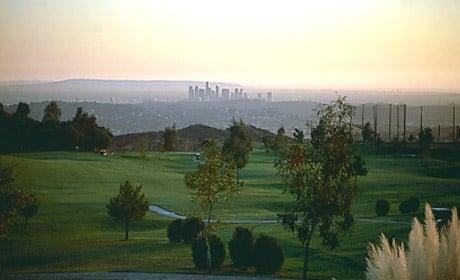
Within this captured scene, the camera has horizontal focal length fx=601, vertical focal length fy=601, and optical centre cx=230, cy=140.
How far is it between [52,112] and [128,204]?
4.65 ft

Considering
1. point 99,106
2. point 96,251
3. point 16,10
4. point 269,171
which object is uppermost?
point 16,10

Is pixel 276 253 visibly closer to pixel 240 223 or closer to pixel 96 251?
pixel 240 223

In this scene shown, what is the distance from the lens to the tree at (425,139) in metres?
6.85

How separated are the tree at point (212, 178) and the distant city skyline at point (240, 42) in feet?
3.07

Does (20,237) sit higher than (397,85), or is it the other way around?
(397,85)

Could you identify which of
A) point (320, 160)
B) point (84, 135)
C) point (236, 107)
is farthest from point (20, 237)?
point (320, 160)

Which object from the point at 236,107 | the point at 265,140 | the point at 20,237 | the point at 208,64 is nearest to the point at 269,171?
the point at 265,140

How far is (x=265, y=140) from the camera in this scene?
6.84m

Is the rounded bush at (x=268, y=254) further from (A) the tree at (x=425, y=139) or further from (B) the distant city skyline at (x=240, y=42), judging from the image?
(A) the tree at (x=425, y=139)

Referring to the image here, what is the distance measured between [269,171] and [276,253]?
0.95m

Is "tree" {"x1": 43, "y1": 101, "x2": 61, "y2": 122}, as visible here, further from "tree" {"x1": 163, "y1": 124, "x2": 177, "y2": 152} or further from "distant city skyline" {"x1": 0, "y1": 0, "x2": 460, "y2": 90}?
"tree" {"x1": 163, "y1": 124, "x2": 177, "y2": 152}

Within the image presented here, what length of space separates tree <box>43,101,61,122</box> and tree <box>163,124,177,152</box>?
4.17 feet

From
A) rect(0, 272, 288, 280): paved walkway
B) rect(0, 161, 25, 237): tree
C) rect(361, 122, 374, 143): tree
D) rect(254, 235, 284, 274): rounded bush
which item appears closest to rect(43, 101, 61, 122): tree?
rect(0, 161, 25, 237): tree

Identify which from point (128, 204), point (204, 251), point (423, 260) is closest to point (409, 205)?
point (204, 251)
